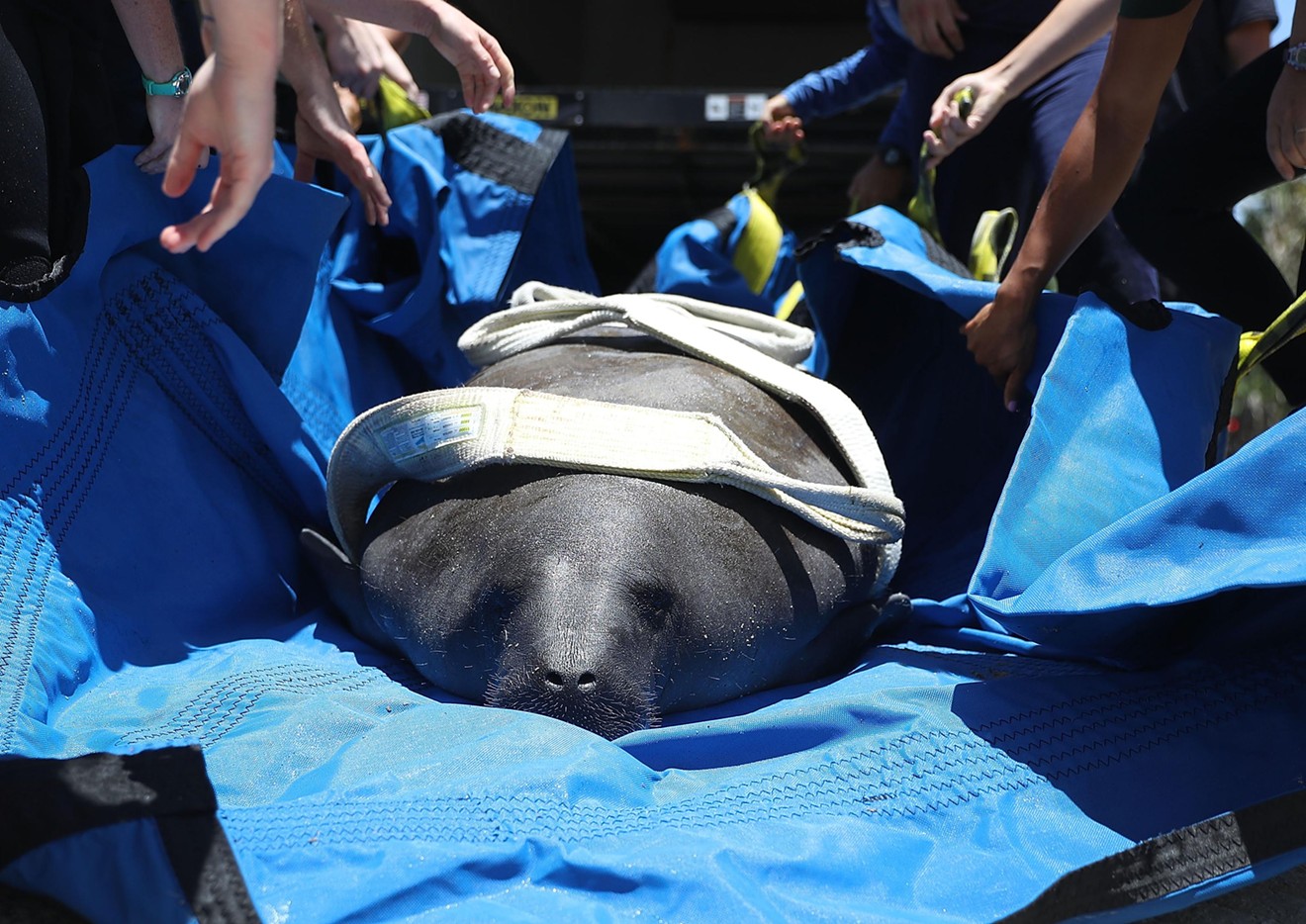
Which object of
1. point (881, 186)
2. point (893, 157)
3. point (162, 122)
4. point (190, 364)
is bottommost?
point (190, 364)

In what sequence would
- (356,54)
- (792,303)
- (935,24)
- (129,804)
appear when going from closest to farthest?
(129,804) → (356,54) → (792,303) → (935,24)

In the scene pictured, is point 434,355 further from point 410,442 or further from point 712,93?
point 712,93

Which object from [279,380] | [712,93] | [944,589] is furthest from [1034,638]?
[712,93]

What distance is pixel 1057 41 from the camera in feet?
9.53

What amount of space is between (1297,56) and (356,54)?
2.28 meters

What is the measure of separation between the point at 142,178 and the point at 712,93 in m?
3.36

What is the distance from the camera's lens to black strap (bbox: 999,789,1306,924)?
4.12 ft

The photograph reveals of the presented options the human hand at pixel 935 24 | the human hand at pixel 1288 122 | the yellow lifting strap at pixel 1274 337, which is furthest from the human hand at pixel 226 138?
the human hand at pixel 935 24

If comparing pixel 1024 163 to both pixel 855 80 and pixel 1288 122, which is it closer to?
pixel 855 80

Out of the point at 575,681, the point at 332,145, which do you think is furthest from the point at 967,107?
the point at 575,681

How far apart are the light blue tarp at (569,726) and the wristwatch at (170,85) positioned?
0.14 m

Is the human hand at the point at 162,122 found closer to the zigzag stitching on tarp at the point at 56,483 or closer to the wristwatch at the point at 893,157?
the zigzag stitching on tarp at the point at 56,483

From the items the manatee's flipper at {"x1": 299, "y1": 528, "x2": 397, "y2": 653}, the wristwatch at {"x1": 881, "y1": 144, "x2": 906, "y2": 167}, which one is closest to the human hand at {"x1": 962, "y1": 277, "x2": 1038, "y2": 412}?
the manatee's flipper at {"x1": 299, "y1": 528, "x2": 397, "y2": 653}

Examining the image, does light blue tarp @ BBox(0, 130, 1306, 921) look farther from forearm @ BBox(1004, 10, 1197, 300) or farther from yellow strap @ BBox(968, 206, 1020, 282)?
yellow strap @ BBox(968, 206, 1020, 282)
